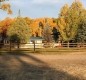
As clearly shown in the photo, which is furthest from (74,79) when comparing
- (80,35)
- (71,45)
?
(80,35)

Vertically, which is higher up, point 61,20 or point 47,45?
point 61,20

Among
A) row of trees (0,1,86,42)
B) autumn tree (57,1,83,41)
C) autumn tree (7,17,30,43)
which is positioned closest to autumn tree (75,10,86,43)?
row of trees (0,1,86,42)

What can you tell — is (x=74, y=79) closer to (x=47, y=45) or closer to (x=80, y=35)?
(x=47, y=45)

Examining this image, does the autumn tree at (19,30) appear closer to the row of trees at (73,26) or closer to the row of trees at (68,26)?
the row of trees at (68,26)

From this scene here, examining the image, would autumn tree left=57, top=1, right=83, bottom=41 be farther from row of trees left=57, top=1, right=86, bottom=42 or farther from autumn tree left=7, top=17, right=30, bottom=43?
autumn tree left=7, top=17, right=30, bottom=43

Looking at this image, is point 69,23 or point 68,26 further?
point 69,23

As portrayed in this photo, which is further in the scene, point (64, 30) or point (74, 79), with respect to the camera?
point (64, 30)

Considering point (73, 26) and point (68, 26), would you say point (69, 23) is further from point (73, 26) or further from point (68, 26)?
point (73, 26)

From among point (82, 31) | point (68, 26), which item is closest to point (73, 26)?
point (68, 26)

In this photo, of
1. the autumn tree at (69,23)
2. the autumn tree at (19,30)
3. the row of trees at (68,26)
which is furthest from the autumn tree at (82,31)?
the autumn tree at (19,30)

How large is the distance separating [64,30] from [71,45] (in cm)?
2517

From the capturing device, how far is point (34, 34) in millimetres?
118688

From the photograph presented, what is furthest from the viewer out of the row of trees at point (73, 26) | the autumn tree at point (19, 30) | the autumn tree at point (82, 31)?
the autumn tree at point (19, 30)

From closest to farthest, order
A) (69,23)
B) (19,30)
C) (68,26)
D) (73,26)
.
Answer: (73,26)
(68,26)
(69,23)
(19,30)
